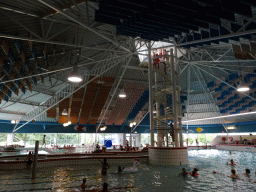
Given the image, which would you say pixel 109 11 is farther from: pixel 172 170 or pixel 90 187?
pixel 172 170

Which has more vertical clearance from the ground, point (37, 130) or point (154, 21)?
point (154, 21)

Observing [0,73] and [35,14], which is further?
[0,73]

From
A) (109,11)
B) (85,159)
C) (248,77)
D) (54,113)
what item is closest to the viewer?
(109,11)

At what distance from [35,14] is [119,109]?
23.7 metres

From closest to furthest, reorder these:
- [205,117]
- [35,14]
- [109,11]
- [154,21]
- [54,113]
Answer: [109,11] < [154,21] < [35,14] < [54,113] < [205,117]

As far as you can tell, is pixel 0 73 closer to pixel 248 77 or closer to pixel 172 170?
pixel 172 170

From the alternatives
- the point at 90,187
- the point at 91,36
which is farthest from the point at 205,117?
the point at 90,187

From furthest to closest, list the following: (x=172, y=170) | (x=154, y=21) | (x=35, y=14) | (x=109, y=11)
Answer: (x=172, y=170) < (x=35, y=14) < (x=154, y=21) < (x=109, y=11)

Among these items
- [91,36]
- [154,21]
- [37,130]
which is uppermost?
[91,36]

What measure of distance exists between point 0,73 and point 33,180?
9.56m

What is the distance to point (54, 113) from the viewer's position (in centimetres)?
3148

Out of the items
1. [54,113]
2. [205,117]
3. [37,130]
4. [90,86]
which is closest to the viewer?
[90,86]

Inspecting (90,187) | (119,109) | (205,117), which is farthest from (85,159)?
(205,117)

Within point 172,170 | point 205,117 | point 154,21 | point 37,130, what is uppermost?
point 154,21
